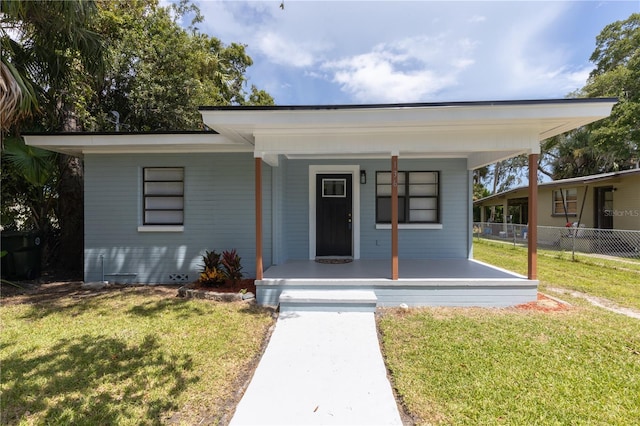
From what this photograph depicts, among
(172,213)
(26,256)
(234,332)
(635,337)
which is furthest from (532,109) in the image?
(26,256)

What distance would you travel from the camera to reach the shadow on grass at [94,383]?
2.48 meters

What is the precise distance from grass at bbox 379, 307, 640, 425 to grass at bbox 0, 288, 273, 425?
5.82ft

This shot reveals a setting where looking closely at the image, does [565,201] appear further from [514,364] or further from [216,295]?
[216,295]

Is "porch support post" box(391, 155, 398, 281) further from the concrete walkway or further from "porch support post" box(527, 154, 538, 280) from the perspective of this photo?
"porch support post" box(527, 154, 538, 280)

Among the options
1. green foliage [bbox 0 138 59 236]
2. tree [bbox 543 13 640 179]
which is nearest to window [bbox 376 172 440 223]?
green foliage [bbox 0 138 59 236]

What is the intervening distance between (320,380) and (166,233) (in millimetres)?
5036

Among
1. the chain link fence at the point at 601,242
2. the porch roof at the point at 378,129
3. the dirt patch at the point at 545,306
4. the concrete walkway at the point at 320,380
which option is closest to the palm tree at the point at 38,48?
the porch roof at the point at 378,129

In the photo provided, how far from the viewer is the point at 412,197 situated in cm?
751

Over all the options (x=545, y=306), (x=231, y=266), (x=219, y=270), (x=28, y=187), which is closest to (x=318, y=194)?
(x=231, y=266)

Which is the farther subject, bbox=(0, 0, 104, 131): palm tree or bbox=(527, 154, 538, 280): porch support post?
bbox=(527, 154, 538, 280): porch support post

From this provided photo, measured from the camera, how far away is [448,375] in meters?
3.01

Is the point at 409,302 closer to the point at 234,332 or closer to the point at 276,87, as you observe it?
the point at 234,332

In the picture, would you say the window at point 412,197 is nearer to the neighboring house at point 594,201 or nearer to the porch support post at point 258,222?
the porch support post at point 258,222

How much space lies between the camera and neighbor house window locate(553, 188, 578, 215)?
1444 cm
